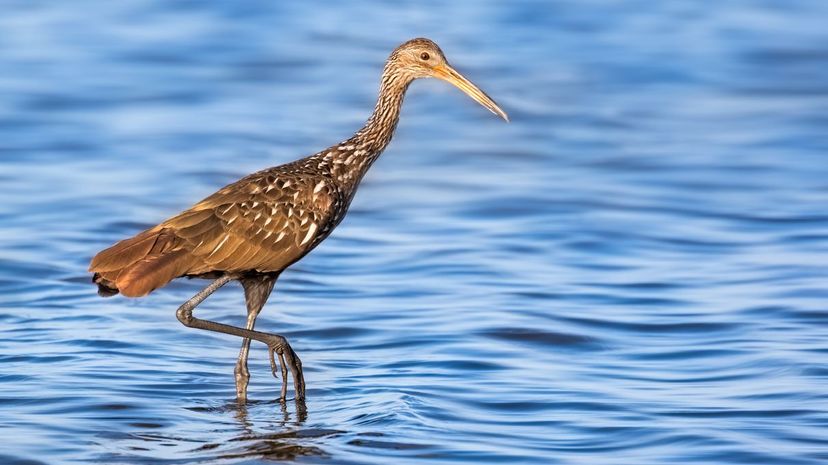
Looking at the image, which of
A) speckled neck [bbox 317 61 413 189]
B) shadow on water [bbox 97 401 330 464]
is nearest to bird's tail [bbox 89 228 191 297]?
shadow on water [bbox 97 401 330 464]

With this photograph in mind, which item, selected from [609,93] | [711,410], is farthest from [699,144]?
[711,410]

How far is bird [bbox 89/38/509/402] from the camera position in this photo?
952cm

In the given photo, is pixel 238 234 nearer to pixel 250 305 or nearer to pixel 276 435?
pixel 250 305

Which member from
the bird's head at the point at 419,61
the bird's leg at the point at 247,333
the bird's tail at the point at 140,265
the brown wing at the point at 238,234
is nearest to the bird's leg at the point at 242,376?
the bird's leg at the point at 247,333

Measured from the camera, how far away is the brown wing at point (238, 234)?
9.51m

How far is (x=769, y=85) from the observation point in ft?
70.9

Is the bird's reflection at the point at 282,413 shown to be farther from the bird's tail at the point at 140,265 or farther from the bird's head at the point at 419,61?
the bird's head at the point at 419,61

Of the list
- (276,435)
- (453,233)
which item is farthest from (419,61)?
(453,233)

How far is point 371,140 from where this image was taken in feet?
35.0

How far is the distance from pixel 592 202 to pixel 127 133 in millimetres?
5447

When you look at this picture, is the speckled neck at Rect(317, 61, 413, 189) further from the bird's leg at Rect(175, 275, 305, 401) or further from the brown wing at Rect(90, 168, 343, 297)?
the bird's leg at Rect(175, 275, 305, 401)

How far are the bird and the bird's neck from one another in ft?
0.03

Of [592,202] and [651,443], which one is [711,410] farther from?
[592,202]

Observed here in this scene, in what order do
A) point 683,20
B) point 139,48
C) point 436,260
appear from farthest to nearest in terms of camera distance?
point 683,20 → point 139,48 → point 436,260
